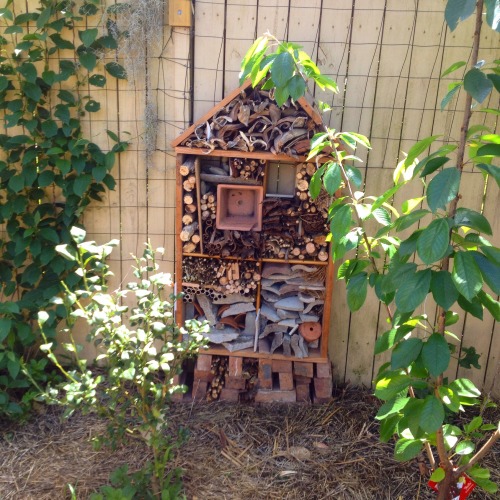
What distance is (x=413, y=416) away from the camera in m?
1.92

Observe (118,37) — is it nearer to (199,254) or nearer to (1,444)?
A: (199,254)

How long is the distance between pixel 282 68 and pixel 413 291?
834 millimetres

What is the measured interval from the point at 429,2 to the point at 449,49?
250 millimetres

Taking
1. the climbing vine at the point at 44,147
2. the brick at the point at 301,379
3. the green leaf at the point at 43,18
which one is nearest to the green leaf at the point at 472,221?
the brick at the point at 301,379

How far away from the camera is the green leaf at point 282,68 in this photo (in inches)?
76.2

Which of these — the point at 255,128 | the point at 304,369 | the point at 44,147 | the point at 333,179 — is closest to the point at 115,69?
the point at 44,147

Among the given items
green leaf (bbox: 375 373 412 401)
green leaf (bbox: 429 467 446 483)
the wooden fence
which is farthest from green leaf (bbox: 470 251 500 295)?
the wooden fence

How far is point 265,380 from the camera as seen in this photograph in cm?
313

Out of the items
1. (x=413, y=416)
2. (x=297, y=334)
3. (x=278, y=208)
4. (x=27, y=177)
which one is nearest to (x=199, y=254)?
(x=278, y=208)

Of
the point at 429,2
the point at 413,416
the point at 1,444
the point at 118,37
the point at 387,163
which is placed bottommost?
the point at 1,444

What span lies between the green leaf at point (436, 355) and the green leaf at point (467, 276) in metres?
→ 0.26

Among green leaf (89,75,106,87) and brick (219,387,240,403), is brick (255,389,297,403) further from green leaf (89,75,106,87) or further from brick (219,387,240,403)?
green leaf (89,75,106,87)

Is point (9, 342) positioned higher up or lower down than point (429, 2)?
lower down

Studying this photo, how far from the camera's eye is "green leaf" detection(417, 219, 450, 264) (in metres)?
1.62
